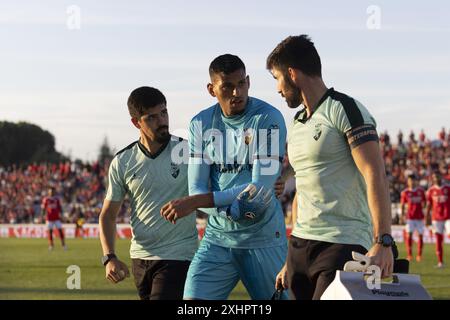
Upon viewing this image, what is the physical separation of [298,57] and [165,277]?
238 centimetres

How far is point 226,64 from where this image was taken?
6.13 metres

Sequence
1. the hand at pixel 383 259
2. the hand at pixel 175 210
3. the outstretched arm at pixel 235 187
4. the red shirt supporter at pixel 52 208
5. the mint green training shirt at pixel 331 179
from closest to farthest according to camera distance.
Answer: the hand at pixel 383 259 < the mint green training shirt at pixel 331 179 < the hand at pixel 175 210 < the outstretched arm at pixel 235 187 < the red shirt supporter at pixel 52 208

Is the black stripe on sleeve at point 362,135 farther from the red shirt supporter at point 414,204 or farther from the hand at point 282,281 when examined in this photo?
the red shirt supporter at point 414,204

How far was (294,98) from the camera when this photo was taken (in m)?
5.44

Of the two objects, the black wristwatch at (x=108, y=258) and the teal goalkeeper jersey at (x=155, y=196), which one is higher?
the teal goalkeeper jersey at (x=155, y=196)

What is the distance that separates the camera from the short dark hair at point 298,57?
17.7 feet

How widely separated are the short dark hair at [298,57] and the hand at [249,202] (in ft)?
3.14

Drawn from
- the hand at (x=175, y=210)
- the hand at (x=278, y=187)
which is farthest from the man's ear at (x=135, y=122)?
the hand at (x=175, y=210)

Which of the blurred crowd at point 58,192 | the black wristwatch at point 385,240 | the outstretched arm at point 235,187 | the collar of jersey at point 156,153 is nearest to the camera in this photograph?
the black wristwatch at point 385,240

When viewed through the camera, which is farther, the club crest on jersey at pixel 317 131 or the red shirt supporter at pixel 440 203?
the red shirt supporter at pixel 440 203

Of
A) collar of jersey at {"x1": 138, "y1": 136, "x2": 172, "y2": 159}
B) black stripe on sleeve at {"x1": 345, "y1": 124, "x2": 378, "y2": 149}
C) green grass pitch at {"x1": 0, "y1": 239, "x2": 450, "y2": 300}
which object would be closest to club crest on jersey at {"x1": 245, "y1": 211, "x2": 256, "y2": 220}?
black stripe on sleeve at {"x1": 345, "y1": 124, "x2": 378, "y2": 149}

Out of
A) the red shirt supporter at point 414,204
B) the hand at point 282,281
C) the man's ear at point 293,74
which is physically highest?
the man's ear at point 293,74

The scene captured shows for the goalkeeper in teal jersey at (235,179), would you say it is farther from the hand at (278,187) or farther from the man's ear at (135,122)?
the man's ear at (135,122)

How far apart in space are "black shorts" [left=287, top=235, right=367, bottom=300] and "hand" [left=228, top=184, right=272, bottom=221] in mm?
481
